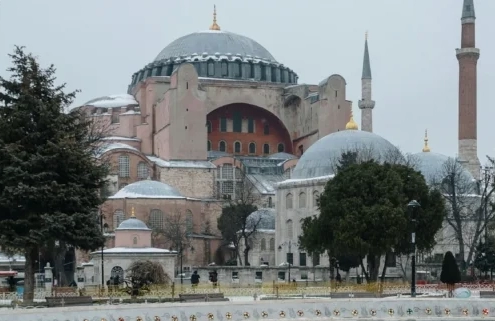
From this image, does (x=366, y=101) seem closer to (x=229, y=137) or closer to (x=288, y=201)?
(x=229, y=137)

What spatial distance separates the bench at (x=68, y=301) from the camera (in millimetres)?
24297

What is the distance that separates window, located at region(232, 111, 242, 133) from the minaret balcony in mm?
8533

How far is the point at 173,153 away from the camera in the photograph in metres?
60.7

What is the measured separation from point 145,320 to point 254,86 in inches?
1812

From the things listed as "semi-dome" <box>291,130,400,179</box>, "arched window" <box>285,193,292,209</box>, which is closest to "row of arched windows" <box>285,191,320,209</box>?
"arched window" <box>285,193,292,209</box>

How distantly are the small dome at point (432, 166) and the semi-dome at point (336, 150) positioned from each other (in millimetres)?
3335

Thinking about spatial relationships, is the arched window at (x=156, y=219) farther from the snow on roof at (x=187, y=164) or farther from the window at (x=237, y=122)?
the window at (x=237, y=122)

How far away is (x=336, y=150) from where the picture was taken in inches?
1962

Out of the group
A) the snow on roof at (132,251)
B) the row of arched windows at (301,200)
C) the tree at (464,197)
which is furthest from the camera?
the row of arched windows at (301,200)

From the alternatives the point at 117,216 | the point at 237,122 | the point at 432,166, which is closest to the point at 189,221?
the point at 117,216

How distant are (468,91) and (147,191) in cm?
1827

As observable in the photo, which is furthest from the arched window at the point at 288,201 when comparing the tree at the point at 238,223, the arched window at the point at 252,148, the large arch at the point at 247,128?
the arched window at the point at 252,148

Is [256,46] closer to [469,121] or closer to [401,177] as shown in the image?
[469,121]

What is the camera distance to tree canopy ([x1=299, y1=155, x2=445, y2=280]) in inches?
1352
